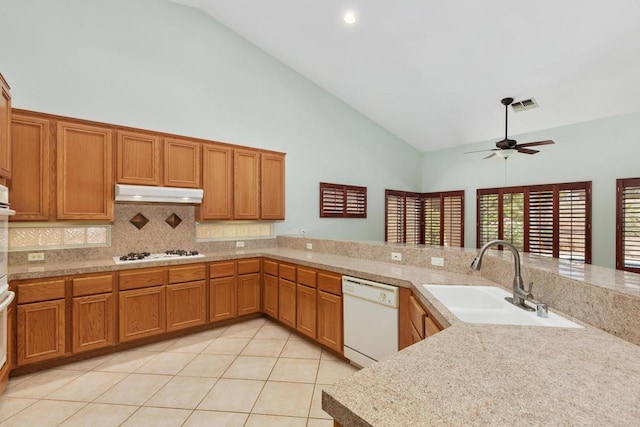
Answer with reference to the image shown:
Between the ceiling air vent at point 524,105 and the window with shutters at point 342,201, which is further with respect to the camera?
the window with shutters at point 342,201

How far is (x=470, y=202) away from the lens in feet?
20.7

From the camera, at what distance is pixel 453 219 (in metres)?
6.57

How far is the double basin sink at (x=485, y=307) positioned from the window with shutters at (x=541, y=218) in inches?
167

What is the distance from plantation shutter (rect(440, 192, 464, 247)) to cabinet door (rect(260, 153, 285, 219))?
4.15m

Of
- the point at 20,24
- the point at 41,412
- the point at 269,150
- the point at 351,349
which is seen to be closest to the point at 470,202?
the point at 269,150

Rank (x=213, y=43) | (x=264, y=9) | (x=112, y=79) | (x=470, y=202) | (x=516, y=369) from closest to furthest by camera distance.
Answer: (x=516, y=369)
(x=112, y=79)
(x=264, y=9)
(x=213, y=43)
(x=470, y=202)

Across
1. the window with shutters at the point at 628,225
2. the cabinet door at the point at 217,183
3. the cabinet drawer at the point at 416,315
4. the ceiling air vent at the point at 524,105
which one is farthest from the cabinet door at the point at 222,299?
the window with shutters at the point at 628,225

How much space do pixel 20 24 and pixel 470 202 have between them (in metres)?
7.32

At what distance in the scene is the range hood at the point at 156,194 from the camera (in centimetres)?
304

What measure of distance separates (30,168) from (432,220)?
6.91 m

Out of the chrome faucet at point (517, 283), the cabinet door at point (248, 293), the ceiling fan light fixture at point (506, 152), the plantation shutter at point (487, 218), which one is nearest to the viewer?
the chrome faucet at point (517, 283)

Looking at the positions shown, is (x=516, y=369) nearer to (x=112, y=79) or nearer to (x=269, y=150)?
(x=269, y=150)

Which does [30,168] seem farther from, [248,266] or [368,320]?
[368,320]

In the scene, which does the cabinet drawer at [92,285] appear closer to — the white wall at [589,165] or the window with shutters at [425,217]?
the window with shutters at [425,217]
